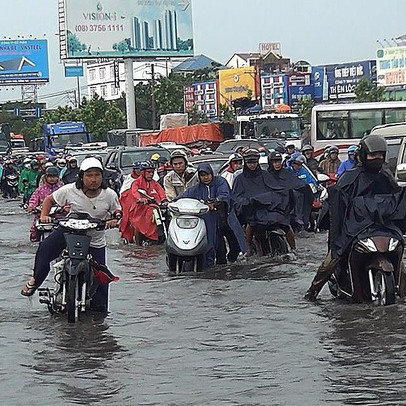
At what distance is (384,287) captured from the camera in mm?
9148

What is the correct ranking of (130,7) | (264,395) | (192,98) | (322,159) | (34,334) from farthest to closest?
(192,98), (130,7), (322,159), (34,334), (264,395)

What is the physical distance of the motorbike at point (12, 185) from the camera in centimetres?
3934

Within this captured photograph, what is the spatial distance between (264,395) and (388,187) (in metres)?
3.16

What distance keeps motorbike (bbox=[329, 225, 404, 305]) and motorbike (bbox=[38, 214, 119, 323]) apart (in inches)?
81.7

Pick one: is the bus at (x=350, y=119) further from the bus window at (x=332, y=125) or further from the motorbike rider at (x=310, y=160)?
the motorbike rider at (x=310, y=160)

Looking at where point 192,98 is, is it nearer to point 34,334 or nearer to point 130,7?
point 130,7

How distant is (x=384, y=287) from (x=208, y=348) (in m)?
1.80

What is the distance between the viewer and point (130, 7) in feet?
203

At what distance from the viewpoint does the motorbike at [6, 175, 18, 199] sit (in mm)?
39344

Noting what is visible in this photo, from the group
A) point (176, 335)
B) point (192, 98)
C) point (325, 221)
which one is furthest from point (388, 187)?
point (192, 98)

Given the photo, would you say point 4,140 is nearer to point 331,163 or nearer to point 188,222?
point 331,163

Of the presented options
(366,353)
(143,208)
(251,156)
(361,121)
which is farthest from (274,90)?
(366,353)

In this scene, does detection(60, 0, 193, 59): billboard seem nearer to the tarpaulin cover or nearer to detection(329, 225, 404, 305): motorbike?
the tarpaulin cover

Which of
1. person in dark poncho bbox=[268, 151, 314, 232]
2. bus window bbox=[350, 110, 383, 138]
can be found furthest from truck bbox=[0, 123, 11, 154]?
person in dark poncho bbox=[268, 151, 314, 232]
